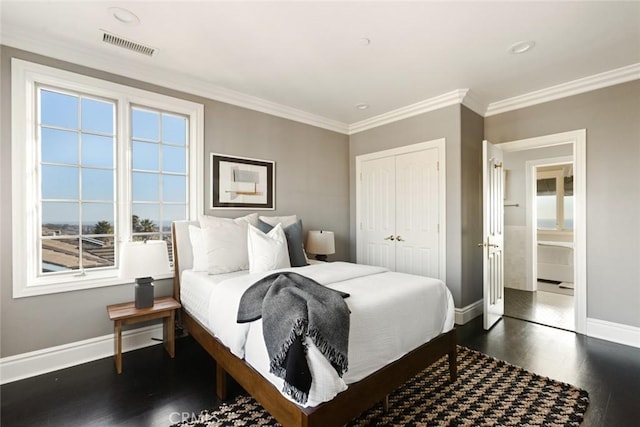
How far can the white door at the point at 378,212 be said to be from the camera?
4.23m

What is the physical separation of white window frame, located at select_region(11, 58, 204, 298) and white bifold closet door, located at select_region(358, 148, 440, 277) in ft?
9.97

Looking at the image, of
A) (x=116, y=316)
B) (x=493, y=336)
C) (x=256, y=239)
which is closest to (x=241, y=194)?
(x=256, y=239)

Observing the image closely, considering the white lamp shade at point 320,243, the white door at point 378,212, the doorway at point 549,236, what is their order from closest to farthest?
the white lamp shade at point 320,243 < the white door at point 378,212 < the doorway at point 549,236

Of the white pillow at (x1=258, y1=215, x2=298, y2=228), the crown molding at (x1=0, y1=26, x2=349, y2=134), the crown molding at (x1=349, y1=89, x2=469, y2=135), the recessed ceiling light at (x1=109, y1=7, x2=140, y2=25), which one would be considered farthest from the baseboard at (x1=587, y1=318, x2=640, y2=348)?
the recessed ceiling light at (x1=109, y1=7, x2=140, y2=25)

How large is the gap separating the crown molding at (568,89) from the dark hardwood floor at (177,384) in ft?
8.65

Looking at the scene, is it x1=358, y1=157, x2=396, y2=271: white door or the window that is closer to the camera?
x1=358, y1=157, x2=396, y2=271: white door

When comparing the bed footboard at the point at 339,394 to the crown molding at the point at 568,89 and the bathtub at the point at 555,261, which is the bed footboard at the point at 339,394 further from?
the bathtub at the point at 555,261

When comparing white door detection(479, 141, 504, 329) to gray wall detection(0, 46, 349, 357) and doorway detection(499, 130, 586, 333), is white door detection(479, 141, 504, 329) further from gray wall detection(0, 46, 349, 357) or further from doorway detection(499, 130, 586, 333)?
gray wall detection(0, 46, 349, 357)

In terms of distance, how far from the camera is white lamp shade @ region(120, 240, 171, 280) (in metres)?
2.43

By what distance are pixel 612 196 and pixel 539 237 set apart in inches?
130

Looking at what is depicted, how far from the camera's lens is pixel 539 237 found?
5969 mm

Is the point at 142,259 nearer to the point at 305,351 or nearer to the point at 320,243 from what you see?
the point at 305,351

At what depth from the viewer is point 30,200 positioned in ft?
7.95

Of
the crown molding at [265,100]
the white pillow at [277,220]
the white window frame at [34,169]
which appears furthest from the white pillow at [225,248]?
the crown molding at [265,100]
